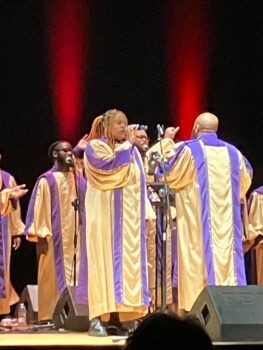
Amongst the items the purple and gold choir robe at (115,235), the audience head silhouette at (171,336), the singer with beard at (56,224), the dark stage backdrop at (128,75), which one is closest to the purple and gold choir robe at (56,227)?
the singer with beard at (56,224)

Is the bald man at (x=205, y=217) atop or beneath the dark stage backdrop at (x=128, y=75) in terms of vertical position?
beneath

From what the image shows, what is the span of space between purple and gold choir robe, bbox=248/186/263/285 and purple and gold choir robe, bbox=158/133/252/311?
1874 millimetres

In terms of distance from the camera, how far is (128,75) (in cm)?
952

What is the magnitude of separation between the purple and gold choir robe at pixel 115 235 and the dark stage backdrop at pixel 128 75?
3.37m

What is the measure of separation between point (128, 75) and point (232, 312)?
16.3 ft

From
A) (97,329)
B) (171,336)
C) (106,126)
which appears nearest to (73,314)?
(97,329)

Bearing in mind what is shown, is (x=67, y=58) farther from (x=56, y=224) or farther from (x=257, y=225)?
(x=257, y=225)

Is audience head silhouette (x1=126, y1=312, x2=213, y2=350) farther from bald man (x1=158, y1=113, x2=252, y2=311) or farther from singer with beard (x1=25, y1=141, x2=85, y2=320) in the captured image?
singer with beard (x1=25, y1=141, x2=85, y2=320)

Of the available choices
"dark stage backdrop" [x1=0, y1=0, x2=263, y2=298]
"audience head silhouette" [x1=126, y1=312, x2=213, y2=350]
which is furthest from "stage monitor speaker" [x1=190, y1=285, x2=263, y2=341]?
"dark stage backdrop" [x1=0, y1=0, x2=263, y2=298]

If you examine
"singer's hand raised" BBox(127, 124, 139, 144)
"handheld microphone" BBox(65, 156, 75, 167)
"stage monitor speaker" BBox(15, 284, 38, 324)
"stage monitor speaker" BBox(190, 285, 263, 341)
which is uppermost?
"singer's hand raised" BBox(127, 124, 139, 144)

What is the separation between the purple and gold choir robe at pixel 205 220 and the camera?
627cm

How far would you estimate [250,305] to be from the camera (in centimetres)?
520

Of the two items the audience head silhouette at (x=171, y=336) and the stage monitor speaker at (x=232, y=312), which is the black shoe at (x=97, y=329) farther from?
the audience head silhouette at (x=171, y=336)

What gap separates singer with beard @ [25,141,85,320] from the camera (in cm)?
793
